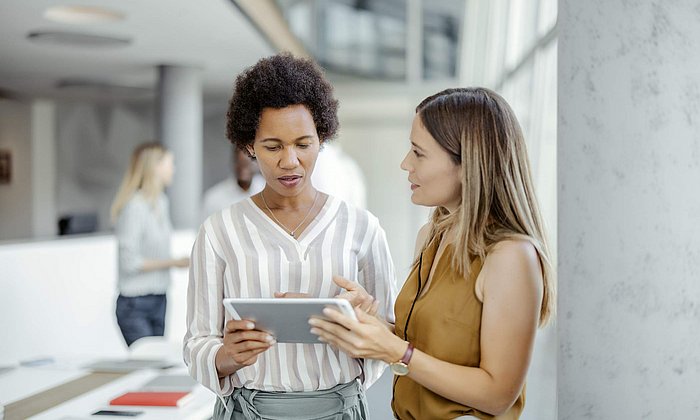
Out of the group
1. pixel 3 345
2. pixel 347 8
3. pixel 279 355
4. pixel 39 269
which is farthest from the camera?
pixel 347 8

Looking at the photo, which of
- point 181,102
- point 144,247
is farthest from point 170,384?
point 181,102

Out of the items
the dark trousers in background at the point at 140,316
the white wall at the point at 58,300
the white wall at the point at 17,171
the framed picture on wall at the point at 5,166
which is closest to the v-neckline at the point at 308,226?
the white wall at the point at 58,300

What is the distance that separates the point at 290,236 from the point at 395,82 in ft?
47.9

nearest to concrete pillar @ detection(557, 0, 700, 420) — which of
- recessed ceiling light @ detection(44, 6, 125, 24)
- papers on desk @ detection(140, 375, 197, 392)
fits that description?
papers on desk @ detection(140, 375, 197, 392)

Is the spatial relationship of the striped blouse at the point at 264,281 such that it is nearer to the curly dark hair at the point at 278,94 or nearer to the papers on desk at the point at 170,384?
the curly dark hair at the point at 278,94

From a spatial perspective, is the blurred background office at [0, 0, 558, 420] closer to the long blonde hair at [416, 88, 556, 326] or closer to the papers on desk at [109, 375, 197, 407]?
the papers on desk at [109, 375, 197, 407]

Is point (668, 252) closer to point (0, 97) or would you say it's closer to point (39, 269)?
point (39, 269)

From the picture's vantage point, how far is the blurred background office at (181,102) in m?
5.83

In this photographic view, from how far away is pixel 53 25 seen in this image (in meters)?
8.24

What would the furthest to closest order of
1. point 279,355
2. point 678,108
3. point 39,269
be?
point 39,269 < point 279,355 < point 678,108

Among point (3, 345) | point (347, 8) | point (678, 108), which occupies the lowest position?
point (3, 345)

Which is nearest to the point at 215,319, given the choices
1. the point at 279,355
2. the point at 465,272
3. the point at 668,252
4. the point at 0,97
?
the point at 279,355

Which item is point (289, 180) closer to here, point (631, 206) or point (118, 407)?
point (631, 206)

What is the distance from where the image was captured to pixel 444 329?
179 centimetres
